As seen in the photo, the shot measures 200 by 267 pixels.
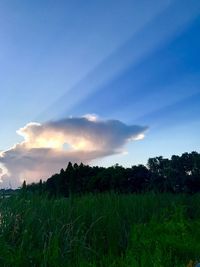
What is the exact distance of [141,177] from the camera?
3409cm

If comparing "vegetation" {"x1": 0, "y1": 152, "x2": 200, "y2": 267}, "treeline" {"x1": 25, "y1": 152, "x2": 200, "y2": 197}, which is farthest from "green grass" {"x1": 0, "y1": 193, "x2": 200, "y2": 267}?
"treeline" {"x1": 25, "y1": 152, "x2": 200, "y2": 197}

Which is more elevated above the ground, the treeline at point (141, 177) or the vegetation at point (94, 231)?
the treeline at point (141, 177)

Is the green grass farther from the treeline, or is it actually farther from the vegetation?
the treeline

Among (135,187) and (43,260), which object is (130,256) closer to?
(43,260)

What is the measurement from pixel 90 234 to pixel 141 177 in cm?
2208

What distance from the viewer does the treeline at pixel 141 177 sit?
3250 cm

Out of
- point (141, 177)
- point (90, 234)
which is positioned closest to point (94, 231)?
point (90, 234)

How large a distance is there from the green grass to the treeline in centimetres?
1755

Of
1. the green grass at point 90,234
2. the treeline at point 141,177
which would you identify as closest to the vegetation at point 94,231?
the green grass at point 90,234

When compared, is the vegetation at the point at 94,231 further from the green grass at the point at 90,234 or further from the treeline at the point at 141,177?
the treeline at the point at 141,177

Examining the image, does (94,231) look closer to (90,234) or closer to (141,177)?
(90,234)

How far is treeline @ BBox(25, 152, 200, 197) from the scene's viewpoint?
32.5 metres

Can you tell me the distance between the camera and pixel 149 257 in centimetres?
937

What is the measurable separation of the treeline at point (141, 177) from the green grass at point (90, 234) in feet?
57.6
